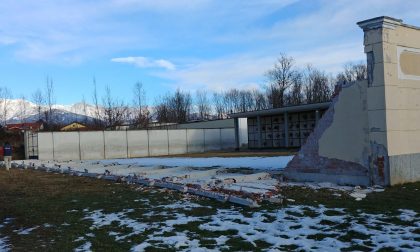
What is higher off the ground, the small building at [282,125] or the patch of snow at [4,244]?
the small building at [282,125]

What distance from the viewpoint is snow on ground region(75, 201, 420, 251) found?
671 centimetres

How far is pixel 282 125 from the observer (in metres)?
46.8

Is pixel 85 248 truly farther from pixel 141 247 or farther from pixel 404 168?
pixel 404 168

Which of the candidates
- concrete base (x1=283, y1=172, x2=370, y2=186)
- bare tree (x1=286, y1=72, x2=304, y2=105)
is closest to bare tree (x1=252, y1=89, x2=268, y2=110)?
bare tree (x1=286, y1=72, x2=304, y2=105)

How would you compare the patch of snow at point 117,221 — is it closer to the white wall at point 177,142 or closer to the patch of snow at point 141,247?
the patch of snow at point 141,247

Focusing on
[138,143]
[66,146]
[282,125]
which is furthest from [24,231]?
[282,125]

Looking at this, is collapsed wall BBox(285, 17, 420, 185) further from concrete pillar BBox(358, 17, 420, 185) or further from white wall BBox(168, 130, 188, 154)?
white wall BBox(168, 130, 188, 154)

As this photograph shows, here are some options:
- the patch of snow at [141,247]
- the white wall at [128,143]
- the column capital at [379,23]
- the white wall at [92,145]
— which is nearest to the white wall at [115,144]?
the white wall at [128,143]

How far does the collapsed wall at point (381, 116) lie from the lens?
1226cm

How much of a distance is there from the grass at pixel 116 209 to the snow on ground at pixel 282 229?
7 centimetres

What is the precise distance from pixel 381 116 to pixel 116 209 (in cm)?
723

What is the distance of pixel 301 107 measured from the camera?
42.0m

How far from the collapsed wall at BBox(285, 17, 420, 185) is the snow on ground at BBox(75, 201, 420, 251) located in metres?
3.79

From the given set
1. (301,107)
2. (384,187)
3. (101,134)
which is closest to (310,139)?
(384,187)
